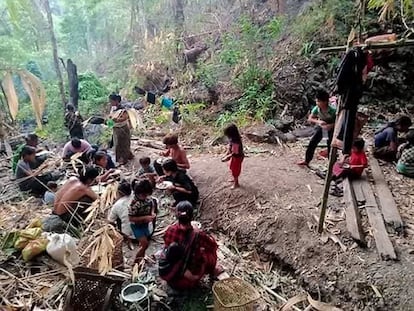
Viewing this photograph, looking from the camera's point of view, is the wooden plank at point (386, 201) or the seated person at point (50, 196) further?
the seated person at point (50, 196)

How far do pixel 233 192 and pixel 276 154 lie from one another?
1.66 meters

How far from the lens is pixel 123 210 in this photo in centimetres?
422

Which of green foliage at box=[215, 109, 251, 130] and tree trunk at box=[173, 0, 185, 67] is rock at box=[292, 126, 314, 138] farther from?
tree trunk at box=[173, 0, 185, 67]

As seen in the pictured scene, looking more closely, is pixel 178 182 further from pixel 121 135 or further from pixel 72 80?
pixel 72 80

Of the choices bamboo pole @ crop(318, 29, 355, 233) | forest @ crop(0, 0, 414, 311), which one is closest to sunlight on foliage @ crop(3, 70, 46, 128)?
forest @ crop(0, 0, 414, 311)

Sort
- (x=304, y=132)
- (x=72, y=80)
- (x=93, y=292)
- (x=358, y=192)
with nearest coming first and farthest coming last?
1. (x=93, y=292)
2. (x=358, y=192)
3. (x=304, y=132)
4. (x=72, y=80)

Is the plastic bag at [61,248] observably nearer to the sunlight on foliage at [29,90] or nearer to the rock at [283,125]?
the sunlight on foliage at [29,90]

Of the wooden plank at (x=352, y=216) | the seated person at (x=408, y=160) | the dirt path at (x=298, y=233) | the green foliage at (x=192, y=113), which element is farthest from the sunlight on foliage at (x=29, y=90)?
the green foliage at (x=192, y=113)

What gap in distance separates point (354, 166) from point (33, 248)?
395 cm

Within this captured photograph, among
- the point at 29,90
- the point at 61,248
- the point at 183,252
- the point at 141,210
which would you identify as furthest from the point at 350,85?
the point at 61,248

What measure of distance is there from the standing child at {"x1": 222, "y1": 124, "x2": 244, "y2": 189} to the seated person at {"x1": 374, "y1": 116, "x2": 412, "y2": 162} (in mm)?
2266

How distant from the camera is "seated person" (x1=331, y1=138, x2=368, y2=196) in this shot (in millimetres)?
4926

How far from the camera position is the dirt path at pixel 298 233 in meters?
3.47

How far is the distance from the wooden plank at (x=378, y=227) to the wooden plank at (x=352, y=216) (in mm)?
126
